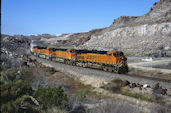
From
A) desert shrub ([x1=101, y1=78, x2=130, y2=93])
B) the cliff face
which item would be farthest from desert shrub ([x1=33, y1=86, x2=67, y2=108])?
the cliff face

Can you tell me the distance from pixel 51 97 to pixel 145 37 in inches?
1999

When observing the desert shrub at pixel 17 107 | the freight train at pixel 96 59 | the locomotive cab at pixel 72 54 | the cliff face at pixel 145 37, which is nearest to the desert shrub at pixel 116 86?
the freight train at pixel 96 59

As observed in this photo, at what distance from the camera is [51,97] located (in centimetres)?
808

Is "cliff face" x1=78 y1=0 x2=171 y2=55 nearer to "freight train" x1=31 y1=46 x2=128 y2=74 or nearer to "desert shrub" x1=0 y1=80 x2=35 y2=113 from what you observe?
"freight train" x1=31 y1=46 x2=128 y2=74

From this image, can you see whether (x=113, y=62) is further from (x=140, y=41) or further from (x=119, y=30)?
(x=119, y=30)

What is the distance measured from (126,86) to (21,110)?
32.5ft

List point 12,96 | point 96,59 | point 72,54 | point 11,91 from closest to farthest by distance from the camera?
point 12,96 < point 11,91 < point 96,59 < point 72,54

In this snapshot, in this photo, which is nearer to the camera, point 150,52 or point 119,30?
point 150,52

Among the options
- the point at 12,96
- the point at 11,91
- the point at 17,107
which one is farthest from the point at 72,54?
the point at 17,107

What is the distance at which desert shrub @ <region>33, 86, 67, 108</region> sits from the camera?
7820 millimetres

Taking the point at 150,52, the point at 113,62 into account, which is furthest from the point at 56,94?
the point at 150,52

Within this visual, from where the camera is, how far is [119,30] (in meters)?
65.4

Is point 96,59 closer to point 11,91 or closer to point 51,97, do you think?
point 51,97

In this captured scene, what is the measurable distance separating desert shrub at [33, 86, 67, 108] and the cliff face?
39379mm
